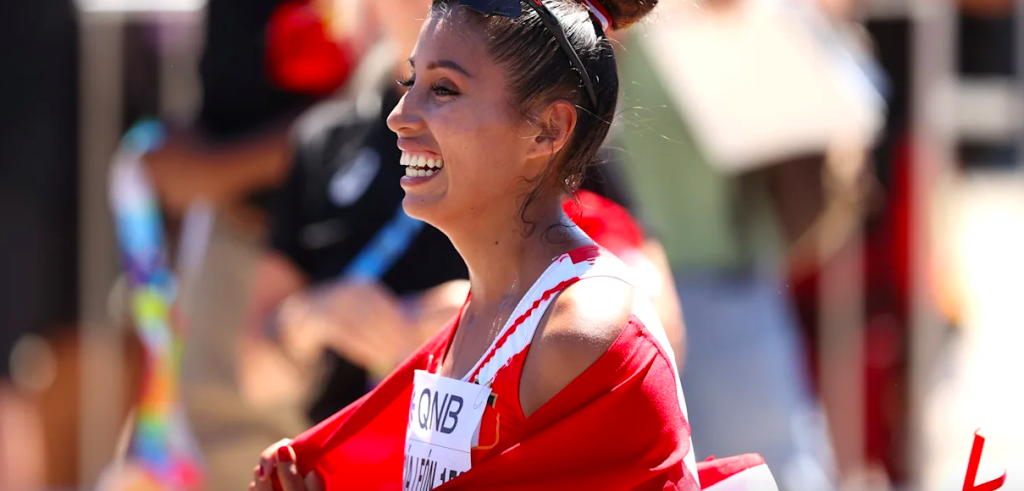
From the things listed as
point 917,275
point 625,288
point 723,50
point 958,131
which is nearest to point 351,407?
point 625,288

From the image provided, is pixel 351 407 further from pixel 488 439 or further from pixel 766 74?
pixel 766 74

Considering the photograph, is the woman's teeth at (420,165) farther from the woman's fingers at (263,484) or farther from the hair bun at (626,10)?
the woman's fingers at (263,484)

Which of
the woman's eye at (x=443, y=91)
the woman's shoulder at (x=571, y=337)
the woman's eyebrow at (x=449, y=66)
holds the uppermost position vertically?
the woman's eyebrow at (x=449, y=66)

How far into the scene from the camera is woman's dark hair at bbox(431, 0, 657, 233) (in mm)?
1827

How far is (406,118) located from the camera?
1840mm

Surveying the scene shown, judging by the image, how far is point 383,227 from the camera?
3.11m

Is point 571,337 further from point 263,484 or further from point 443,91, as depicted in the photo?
point 263,484

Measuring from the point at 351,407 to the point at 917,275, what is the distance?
3.02 m

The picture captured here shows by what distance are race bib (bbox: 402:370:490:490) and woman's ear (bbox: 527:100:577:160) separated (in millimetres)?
318

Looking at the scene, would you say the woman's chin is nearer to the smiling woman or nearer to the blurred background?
the smiling woman

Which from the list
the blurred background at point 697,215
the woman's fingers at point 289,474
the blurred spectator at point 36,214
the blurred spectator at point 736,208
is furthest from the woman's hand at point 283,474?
the blurred spectator at point 36,214

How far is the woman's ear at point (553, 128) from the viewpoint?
6.03 feet

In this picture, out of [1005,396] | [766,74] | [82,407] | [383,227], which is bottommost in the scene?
[82,407]

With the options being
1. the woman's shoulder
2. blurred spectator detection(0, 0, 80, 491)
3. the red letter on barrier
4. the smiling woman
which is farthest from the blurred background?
the red letter on barrier
